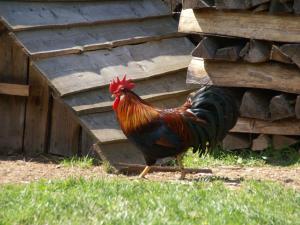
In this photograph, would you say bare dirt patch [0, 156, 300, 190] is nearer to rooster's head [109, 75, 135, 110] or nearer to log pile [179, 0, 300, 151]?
log pile [179, 0, 300, 151]

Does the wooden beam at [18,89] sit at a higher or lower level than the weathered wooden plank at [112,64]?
lower

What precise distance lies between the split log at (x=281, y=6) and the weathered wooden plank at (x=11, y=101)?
3.46 meters

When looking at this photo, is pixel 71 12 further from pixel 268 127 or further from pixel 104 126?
pixel 268 127

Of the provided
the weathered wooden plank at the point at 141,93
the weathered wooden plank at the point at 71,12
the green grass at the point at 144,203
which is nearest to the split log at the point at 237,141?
the weathered wooden plank at the point at 141,93

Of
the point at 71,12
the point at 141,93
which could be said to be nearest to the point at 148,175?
the point at 141,93

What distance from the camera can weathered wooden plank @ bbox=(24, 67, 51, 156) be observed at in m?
10.1

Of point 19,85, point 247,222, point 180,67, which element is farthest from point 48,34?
point 247,222

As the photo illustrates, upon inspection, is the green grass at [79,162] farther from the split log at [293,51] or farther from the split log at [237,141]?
the split log at [293,51]

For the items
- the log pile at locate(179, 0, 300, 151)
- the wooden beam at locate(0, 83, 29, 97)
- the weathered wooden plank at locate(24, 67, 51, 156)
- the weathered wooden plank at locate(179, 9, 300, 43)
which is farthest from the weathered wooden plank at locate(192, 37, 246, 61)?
the wooden beam at locate(0, 83, 29, 97)

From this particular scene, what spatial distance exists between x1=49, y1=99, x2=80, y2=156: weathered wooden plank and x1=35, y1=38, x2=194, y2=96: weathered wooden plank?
0.60m

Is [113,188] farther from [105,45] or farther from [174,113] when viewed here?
[105,45]

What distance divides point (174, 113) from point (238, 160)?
6.07 feet

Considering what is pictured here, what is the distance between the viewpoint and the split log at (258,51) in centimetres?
920

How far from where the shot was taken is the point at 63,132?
1005 centimetres
